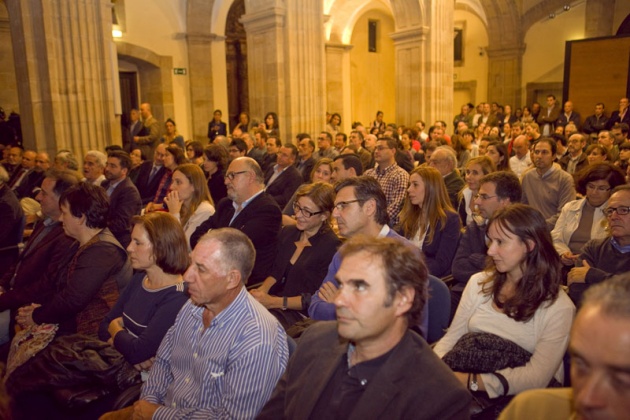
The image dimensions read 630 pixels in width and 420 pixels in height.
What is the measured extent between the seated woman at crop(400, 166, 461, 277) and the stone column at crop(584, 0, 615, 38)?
1481 centimetres

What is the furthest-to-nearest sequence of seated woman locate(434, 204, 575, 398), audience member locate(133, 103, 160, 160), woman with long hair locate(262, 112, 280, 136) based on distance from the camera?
audience member locate(133, 103, 160, 160), woman with long hair locate(262, 112, 280, 136), seated woman locate(434, 204, 575, 398)

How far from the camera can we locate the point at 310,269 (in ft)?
10.3

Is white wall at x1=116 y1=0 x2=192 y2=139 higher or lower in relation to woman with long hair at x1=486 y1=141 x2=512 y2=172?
higher

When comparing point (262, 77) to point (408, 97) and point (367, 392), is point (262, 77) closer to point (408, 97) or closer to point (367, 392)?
point (408, 97)

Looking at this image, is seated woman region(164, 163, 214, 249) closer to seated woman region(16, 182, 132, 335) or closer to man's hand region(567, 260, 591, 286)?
seated woman region(16, 182, 132, 335)

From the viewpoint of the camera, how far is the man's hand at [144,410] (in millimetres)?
2084

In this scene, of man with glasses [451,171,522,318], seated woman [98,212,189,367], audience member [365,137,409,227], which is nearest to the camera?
seated woman [98,212,189,367]

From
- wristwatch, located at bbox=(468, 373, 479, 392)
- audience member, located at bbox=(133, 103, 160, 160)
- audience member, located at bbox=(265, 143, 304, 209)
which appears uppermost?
audience member, located at bbox=(133, 103, 160, 160)

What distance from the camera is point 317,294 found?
2.71m

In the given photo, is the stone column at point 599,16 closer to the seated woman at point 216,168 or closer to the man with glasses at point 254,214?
the seated woman at point 216,168

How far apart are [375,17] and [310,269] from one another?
55.0 feet

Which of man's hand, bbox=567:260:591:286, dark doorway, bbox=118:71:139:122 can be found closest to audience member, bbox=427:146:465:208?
man's hand, bbox=567:260:591:286

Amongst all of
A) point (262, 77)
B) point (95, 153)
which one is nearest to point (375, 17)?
point (262, 77)

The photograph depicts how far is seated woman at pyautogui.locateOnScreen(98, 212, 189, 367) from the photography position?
8.04 ft
